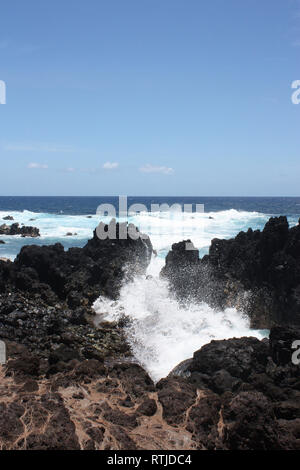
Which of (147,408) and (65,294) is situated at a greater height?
(65,294)

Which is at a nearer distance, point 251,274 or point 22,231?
point 251,274

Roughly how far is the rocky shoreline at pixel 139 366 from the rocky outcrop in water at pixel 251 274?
5cm

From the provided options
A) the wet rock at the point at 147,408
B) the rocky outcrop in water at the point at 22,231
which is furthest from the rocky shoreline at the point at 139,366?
the rocky outcrop in water at the point at 22,231

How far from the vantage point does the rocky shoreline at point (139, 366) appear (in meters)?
6.34

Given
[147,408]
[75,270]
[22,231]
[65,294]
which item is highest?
[22,231]

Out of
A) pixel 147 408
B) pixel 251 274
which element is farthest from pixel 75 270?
pixel 147 408

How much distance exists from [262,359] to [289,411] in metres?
3.12

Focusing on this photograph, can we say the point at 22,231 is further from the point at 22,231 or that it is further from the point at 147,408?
the point at 147,408

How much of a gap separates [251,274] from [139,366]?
30.6 ft

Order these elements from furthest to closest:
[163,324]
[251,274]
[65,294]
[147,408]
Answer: [65,294] < [251,274] < [163,324] < [147,408]

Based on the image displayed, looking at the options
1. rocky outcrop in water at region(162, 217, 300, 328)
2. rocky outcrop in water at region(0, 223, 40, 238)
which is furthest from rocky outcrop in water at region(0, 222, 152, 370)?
rocky outcrop in water at region(0, 223, 40, 238)

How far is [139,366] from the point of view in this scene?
9.16 m

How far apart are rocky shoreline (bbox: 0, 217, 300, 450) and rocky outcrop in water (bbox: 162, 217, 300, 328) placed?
0.05m

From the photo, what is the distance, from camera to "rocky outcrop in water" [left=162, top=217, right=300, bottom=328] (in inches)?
Answer: 588
